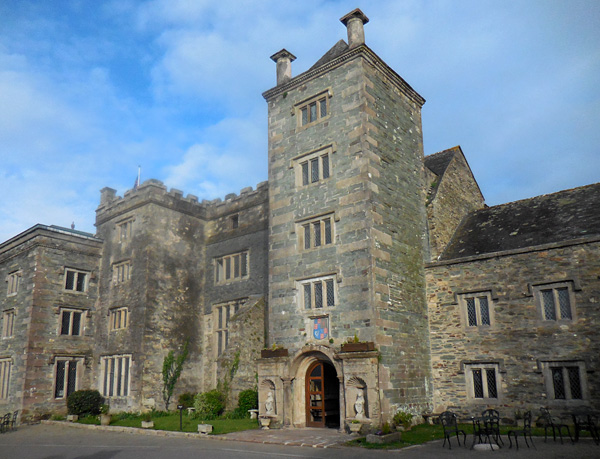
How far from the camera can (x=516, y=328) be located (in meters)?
18.2

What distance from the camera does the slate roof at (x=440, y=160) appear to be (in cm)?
2511

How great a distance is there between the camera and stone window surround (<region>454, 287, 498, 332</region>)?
62.0 ft

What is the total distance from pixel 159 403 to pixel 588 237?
19651 mm

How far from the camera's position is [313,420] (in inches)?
752

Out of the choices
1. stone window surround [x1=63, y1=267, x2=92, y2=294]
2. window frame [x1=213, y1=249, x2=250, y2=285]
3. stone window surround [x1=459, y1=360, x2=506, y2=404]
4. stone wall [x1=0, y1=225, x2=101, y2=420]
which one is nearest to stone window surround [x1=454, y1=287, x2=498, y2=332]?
stone window surround [x1=459, y1=360, x2=506, y2=404]

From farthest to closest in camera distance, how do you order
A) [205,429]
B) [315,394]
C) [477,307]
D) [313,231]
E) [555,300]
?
[313,231] < [477,307] < [315,394] < [555,300] < [205,429]

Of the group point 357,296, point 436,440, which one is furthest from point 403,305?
point 436,440

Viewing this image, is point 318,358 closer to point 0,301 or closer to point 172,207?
point 172,207

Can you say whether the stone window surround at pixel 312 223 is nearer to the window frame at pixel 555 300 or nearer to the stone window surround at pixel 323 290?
the stone window surround at pixel 323 290

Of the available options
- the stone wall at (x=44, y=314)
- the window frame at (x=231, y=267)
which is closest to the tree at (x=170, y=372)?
the window frame at (x=231, y=267)

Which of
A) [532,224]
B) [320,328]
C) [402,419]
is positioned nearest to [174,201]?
[320,328]

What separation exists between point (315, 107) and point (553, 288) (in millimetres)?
11593

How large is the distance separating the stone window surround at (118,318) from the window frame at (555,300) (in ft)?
62.7

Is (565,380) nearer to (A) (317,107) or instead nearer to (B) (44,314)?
(A) (317,107)
